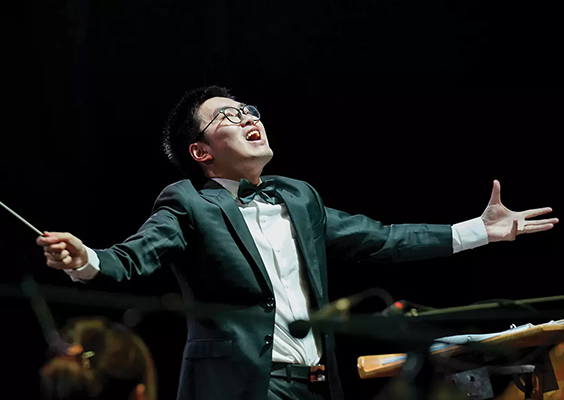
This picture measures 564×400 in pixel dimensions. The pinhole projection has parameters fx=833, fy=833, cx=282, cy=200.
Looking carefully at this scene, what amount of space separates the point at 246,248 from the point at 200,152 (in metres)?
0.43

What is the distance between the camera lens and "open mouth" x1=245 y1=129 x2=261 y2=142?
2391 millimetres

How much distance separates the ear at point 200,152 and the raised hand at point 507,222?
0.82 meters

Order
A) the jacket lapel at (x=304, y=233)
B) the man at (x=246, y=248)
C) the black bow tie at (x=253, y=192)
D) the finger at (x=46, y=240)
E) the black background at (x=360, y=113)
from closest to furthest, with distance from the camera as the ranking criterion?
the finger at (x=46, y=240) → the man at (x=246, y=248) → the jacket lapel at (x=304, y=233) → the black bow tie at (x=253, y=192) → the black background at (x=360, y=113)

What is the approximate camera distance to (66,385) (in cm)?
259

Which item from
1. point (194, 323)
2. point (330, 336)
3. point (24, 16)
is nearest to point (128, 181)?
point (24, 16)

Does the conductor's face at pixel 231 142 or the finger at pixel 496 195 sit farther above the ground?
the conductor's face at pixel 231 142

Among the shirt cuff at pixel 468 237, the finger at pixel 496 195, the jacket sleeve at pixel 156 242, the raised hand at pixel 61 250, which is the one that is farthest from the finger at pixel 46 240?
the finger at pixel 496 195

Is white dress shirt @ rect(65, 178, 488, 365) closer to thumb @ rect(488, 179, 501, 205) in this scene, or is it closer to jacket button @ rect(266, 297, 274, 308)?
jacket button @ rect(266, 297, 274, 308)

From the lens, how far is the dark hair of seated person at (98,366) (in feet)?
8.48

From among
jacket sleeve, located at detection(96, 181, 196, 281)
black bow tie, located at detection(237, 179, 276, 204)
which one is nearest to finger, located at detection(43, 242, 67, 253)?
jacket sleeve, located at detection(96, 181, 196, 281)

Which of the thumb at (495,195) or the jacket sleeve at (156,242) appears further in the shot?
the thumb at (495,195)

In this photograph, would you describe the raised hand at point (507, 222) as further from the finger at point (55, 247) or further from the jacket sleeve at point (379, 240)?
the finger at point (55, 247)

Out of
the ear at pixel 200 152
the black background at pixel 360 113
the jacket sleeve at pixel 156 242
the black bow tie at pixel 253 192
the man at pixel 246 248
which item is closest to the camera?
the jacket sleeve at pixel 156 242

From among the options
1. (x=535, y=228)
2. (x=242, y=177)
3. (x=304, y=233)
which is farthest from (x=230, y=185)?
(x=535, y=228)
